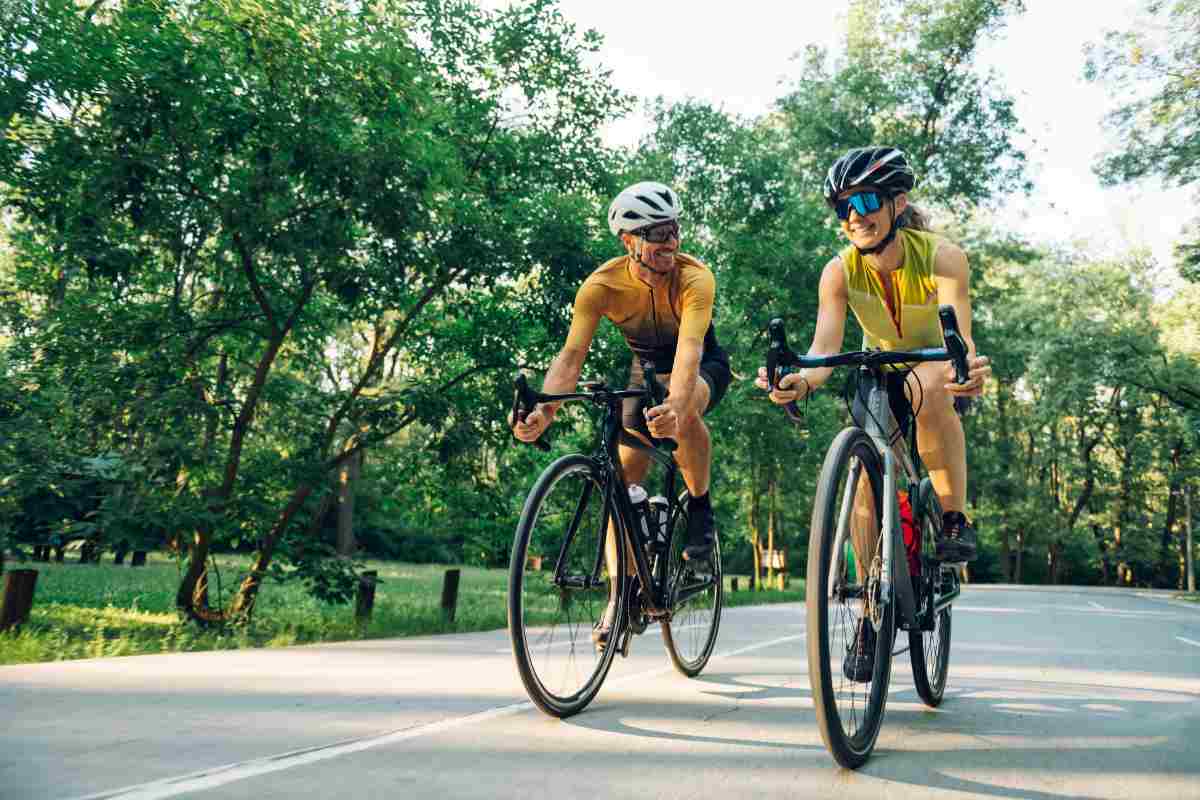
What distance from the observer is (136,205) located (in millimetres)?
9797

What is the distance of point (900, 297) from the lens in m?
4.74

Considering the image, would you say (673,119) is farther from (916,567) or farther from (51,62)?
(916,567)

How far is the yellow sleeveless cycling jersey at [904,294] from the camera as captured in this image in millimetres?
4684

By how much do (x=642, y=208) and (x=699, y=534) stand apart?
1.71 metres

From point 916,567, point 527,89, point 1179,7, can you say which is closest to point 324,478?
point 527,89

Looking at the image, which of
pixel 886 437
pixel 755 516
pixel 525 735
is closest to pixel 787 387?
pixel 886 437

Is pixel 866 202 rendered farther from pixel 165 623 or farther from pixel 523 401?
pixel 165 623

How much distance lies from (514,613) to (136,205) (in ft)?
23.7

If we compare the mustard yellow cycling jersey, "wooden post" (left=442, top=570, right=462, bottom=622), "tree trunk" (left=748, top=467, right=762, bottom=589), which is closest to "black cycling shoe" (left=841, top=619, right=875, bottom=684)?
the mustard yellow cycling jersey

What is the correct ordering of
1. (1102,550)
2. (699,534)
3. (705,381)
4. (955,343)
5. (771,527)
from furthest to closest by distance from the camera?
1. (1102,550)
2. (771,527)
3. (699,534)
4. (705,381)
5. (955,343)

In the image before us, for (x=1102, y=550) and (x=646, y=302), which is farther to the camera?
(x=1102, y=550)

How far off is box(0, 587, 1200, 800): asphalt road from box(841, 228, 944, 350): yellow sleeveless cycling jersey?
1650 mm

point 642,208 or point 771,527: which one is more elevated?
point 771,527

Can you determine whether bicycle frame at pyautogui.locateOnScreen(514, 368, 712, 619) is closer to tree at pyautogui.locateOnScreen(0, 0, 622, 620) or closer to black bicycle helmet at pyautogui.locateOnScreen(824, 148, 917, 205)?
black bicycle helmet at pyautogui.locateOnScreen(824, 148, 917, 205)
